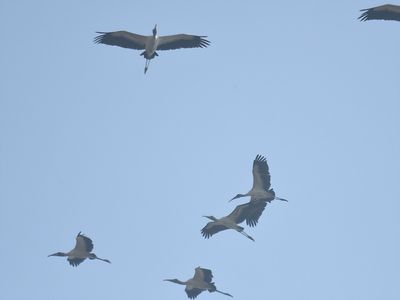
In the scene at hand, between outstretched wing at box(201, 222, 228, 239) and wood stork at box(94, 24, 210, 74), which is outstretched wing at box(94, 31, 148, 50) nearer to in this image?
wood stork at box(94, 24, 210, 74)

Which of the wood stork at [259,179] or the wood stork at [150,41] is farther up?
the wood stork at [150,41]

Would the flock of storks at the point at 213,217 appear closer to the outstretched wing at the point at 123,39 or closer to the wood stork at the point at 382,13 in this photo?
the outstretched wing at the point at 123,39

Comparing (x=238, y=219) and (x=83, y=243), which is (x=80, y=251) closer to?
(x=83, y=243)

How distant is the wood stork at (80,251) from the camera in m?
A: 32.7

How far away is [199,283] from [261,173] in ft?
13.4

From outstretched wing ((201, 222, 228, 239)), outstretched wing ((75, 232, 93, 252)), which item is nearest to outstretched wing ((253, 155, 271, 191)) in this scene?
outstretched wing ((201, 222, 228, 239))

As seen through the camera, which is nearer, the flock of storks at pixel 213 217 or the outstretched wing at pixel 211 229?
the flock of storks at pixel 213 217

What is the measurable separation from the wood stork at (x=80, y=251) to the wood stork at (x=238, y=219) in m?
3.79

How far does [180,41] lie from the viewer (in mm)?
33188

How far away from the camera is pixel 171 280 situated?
34500mm

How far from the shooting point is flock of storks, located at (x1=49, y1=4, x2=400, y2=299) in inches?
1282

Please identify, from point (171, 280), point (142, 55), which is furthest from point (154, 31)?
point (171, 280)

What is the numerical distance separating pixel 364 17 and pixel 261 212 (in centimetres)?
707

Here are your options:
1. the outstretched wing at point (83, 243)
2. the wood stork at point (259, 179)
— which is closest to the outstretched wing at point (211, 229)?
the wood stork at point (259, 179)
